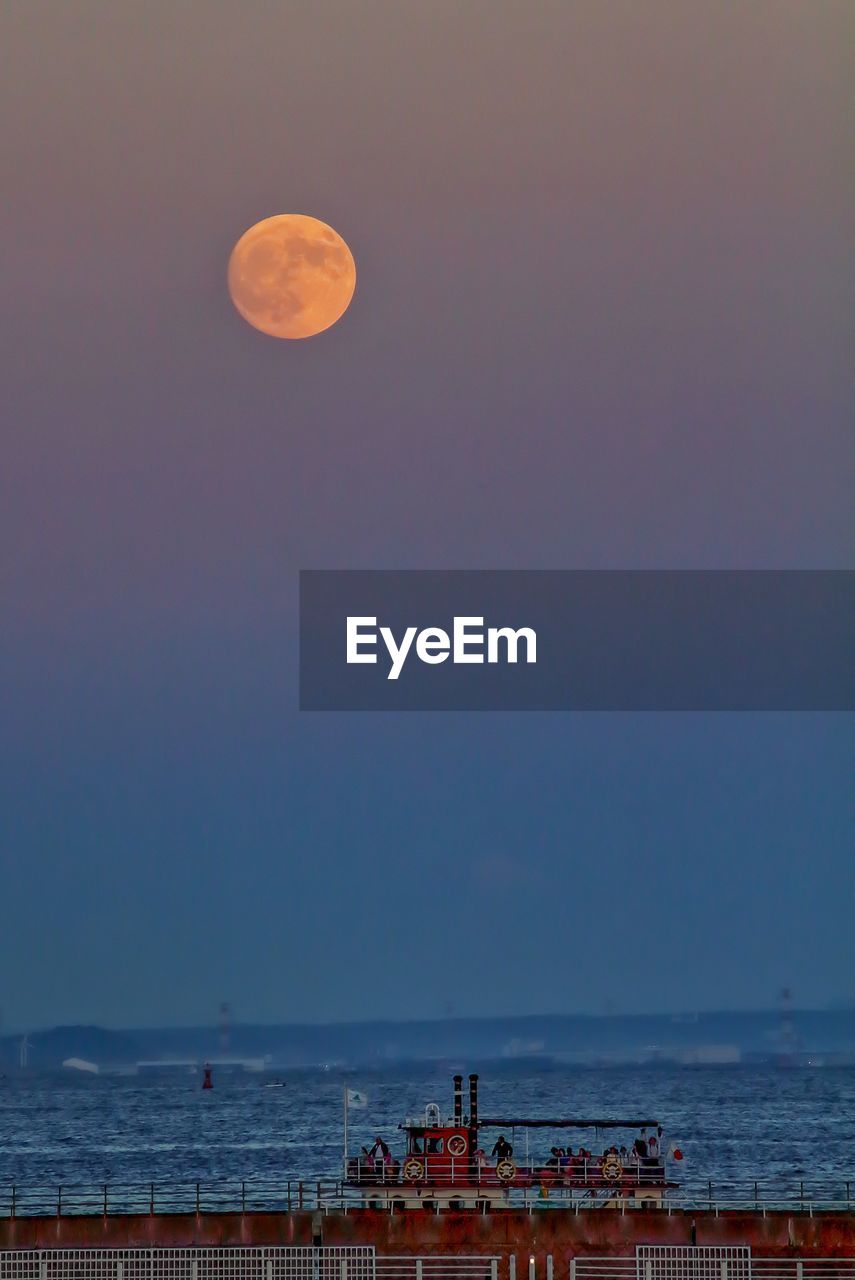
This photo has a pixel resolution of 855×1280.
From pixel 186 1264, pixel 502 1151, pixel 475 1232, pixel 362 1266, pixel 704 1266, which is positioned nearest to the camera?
pixel 704 1266

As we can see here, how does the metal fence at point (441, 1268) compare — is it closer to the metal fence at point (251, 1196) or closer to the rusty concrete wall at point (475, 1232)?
the rusty concrete wall at point (475, 1232)

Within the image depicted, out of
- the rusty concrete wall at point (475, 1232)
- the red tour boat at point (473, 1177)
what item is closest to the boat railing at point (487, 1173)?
the red tour boat at point (473, 1177)

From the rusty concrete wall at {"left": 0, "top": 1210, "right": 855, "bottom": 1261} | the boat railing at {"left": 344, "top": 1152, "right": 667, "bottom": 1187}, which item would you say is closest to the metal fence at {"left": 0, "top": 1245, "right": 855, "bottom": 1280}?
the rusty concrete wall at {"left": 0, "top": 1210, "right": 855, "bottom": 1261}

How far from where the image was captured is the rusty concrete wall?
5031 centimetres

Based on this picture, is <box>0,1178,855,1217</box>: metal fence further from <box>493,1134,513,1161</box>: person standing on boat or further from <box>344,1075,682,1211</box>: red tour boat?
<box>344,1075,682,1211</box>: red tour boat

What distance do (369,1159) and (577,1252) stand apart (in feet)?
34.6

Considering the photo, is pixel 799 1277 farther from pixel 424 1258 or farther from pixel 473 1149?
pixel 473 1149

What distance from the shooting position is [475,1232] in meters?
51.2

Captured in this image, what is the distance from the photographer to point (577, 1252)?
50.2 m

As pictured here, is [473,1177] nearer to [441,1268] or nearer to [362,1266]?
[441,1268]

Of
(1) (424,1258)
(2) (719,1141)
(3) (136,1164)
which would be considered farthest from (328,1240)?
(2) (719,1141)

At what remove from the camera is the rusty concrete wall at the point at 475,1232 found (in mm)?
50312

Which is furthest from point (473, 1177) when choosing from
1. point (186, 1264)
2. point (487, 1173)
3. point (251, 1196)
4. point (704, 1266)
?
point (251, 1196)

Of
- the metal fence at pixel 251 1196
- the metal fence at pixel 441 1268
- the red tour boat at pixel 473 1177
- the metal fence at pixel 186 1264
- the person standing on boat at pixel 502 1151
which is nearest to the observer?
the metal fence at pixel 186 1264
